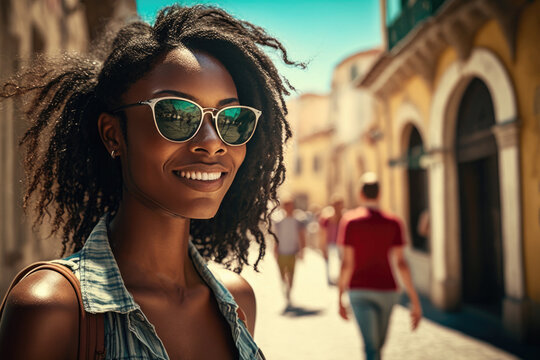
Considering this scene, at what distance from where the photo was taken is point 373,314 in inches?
168

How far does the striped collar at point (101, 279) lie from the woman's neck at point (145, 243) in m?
0.06

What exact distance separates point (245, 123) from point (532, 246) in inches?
238

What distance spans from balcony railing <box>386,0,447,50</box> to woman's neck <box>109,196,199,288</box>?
8.44 metres

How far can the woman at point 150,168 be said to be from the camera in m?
1.29

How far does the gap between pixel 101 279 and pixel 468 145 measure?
27.3 ft

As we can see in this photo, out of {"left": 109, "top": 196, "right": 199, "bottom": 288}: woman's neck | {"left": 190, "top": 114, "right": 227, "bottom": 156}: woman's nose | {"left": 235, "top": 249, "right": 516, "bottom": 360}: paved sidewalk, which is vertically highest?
→ {"left": 190, "top": 114, "right": 227, "bottom": 156}: woman's nose

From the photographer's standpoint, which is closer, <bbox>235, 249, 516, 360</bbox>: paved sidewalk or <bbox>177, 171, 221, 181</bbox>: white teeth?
<bbox>177, 171, 221, 181</bbox>: white teeth

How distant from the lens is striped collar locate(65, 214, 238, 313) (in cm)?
121

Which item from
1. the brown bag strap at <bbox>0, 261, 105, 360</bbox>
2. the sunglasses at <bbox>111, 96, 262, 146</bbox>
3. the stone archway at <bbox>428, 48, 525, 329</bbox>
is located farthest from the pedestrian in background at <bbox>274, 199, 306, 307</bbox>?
the brown bag strap at <bbox>0, 261, 105, 360</bbox>

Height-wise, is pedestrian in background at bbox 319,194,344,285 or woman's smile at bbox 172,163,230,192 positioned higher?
woman's smile at bbox 172,163,230,192

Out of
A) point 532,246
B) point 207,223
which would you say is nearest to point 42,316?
point 207,223

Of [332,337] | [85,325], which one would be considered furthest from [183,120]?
[332,337]

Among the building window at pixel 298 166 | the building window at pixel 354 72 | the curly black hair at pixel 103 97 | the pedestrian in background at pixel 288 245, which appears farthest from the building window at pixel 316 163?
the curly black hair at pixel 103 97

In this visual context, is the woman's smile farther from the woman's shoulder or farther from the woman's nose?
the woman's shoulder
